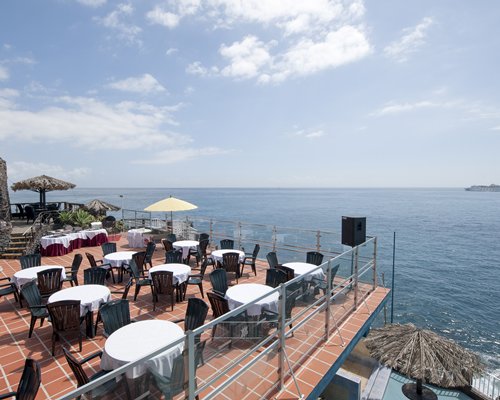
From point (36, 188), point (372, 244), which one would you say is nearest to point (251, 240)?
point (372, 244)

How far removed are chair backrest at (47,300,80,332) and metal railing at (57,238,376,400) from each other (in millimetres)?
2581

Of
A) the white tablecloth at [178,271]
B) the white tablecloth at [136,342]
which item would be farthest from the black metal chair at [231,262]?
the white tablecloth at [136,342]

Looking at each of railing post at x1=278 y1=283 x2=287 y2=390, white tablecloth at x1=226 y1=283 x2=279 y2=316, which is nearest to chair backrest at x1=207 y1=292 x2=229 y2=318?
white tablecloth at x1=226 y1=283 x2=279 y2=316

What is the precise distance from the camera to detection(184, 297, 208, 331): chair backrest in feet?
14.5

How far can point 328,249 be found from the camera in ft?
29.9

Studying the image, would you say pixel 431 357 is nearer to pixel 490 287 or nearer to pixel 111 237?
pixel 111 237

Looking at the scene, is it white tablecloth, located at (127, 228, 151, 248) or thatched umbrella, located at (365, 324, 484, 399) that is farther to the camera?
white tablecloth, located at (127, 228, 151, 248)

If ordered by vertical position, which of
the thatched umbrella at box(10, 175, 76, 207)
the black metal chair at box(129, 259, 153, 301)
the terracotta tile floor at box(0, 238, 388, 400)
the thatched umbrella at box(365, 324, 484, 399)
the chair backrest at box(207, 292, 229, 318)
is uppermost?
the thatched umbrella at box(10, 175, 76, 207)

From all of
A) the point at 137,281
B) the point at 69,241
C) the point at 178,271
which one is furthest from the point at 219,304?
the point at 69,241

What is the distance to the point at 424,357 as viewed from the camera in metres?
7.91

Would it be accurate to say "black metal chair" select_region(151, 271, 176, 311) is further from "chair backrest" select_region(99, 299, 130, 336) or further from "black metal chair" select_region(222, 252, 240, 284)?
"black metal chair" select_region(222, 252, 240, 284)

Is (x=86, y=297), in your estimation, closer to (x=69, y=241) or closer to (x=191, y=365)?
(x=191, y=365)

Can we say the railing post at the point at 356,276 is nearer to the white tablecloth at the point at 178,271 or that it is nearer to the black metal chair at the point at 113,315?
the white tablecloth at the point at 178,271

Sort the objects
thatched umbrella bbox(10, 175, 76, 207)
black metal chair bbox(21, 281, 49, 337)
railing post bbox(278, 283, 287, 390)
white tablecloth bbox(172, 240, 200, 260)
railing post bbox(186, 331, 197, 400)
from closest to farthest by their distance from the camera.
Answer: railing post bbox(186, 331, 197, 400) → railing post bbox(278, 283, 287, 390) → black metal chair bbox(21, 281, 49, 337) → white tablecloth bbox(172, 240, 200, 260) → thatched umbrella bbox(10, 175, 76, 207)
